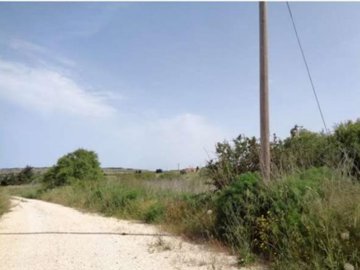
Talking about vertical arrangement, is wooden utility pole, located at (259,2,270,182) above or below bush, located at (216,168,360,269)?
above

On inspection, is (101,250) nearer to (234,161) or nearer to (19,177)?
(234,161)

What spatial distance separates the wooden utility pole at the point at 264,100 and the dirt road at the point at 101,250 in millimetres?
2291

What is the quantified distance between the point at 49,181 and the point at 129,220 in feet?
120

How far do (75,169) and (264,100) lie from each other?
130ft

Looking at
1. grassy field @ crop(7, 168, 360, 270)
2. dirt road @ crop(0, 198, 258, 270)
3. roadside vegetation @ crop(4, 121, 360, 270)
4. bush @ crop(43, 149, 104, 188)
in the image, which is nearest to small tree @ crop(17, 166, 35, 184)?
bush @ crop(43, 149, 104, 188)

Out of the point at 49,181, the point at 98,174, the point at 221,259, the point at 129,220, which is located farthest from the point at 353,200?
the point at 49,181

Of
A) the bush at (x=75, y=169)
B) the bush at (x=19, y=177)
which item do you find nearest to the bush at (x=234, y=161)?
the bush at (x=75, y=169)

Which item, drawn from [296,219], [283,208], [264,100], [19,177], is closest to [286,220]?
[296,219]

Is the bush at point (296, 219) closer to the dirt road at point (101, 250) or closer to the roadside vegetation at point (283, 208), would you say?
the roadside vegetation at point (283, 208)

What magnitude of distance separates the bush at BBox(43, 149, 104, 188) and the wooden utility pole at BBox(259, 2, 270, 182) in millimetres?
37174

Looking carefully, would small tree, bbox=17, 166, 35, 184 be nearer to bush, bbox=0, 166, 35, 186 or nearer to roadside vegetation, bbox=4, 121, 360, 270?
bush, bbox=0, 166, 35, 186

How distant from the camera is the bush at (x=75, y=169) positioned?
46150mm

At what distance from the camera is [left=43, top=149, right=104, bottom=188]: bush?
46150 mm

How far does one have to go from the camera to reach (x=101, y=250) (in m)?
9.17
